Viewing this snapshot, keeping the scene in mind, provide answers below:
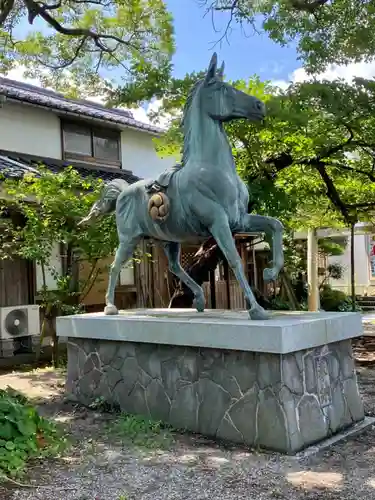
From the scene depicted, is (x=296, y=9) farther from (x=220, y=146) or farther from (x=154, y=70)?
(x=220, y=146)

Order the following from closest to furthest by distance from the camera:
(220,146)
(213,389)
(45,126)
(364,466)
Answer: (364,466) < (213,389) < (220,146) < (45,126)

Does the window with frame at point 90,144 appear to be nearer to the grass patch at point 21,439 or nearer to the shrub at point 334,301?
the grass patch at point 21,439

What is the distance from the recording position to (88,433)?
4.61m

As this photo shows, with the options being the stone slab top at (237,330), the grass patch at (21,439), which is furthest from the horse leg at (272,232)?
the grass patch at (21,439)

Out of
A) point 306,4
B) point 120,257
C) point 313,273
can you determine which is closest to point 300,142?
point 306,4

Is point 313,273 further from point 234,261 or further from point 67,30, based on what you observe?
point 234,261

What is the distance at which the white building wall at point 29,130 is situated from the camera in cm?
1082

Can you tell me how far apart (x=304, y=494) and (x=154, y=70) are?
20.6 ft

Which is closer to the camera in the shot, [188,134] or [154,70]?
[188,134]

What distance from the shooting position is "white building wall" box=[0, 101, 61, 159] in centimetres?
1082

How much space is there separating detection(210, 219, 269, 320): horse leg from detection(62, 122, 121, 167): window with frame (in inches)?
324

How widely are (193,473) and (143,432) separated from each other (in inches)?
40.4

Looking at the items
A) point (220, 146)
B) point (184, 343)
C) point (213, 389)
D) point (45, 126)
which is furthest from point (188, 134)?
point (45, 126)

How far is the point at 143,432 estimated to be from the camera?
4.54 m
